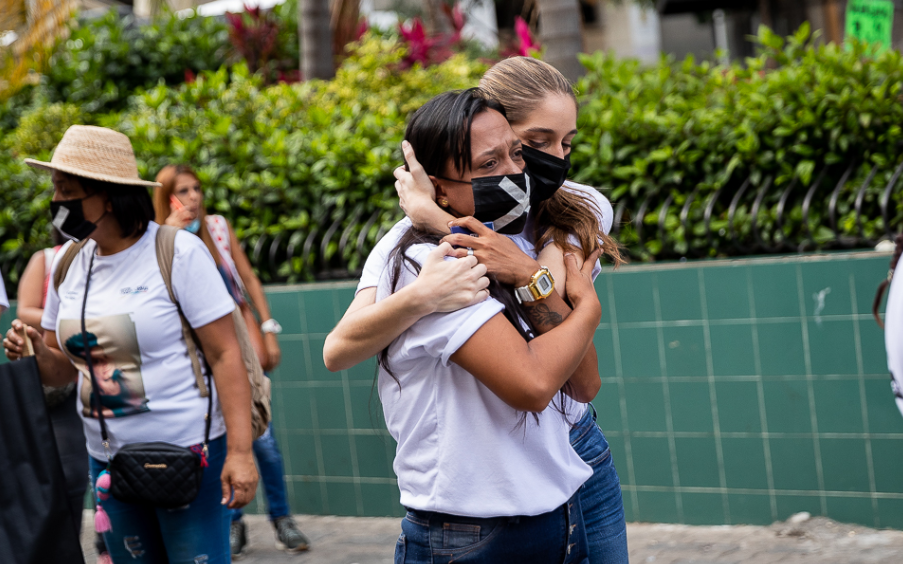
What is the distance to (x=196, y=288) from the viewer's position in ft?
8.91

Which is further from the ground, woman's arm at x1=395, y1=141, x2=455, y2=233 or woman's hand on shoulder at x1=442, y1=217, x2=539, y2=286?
woman's arm at x1=395, y1=141, x2=455, y2=233

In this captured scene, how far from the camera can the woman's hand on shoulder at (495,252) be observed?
1.76 metres

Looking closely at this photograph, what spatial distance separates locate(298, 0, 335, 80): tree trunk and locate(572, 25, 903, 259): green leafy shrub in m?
4.25

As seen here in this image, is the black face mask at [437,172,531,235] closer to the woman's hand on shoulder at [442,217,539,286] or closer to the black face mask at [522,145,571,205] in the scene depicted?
the woman's hand on shoulder at [442,217,539,286]

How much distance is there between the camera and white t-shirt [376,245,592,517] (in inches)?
68.2

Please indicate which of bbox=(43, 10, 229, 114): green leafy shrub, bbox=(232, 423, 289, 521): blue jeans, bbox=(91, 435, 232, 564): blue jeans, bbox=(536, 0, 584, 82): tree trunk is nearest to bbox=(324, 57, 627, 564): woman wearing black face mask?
bbox=(91, 435, 232, 564): blue jeans

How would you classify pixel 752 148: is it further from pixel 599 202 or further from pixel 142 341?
pixel 142 341

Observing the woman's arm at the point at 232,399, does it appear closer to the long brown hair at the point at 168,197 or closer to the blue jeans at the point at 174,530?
the blue jeans at the point at 174,530

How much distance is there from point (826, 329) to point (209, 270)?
Result: 2.95 m

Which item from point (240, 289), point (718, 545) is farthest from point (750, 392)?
point (240, 289)

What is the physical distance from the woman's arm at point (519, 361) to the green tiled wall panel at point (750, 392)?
8.45 ft

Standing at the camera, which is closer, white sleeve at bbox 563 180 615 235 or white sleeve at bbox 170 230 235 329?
white sleeve at bbox 563 180 615 235

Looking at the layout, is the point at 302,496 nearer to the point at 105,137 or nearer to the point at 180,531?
the point at 180,531

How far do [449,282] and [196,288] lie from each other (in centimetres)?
131
